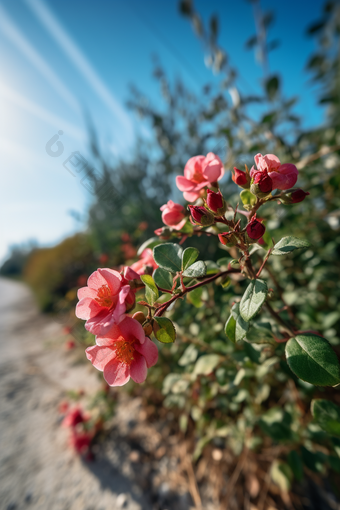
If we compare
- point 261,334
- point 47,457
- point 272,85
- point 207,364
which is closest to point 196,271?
point 261,334

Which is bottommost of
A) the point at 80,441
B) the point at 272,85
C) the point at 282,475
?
the point at 282,475

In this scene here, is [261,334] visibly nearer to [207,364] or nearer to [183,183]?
[207,364]

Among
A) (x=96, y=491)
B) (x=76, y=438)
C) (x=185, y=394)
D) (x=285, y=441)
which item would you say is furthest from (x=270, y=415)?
(x=76, y=438)

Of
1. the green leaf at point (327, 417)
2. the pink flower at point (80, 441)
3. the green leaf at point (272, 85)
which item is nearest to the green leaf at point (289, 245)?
the green leaf at point (327, 417)

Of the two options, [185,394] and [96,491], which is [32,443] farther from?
[185,394]

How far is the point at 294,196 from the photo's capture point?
0.40 meters

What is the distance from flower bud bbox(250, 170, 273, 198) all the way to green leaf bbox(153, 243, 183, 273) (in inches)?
6.7

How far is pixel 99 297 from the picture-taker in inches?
15.6

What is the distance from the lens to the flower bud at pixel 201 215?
0.39 metres

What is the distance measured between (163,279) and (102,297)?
128mm

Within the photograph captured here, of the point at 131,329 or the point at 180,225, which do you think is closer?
the point at 131,329

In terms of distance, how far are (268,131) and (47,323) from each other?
4200 millimetres

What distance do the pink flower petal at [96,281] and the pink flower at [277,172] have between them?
0.31 m

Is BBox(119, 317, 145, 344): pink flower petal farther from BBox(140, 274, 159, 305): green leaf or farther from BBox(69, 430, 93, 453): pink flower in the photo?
BBox(69, 430, 93, 453): pink flower
